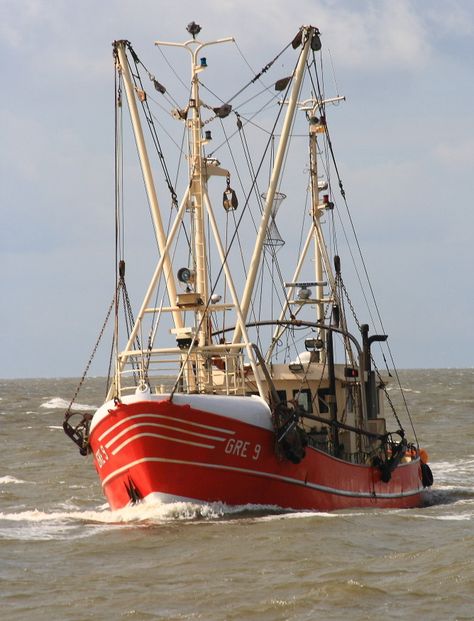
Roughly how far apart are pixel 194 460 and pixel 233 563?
3.89 metres

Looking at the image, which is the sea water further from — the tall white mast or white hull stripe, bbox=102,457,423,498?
the tall white mast

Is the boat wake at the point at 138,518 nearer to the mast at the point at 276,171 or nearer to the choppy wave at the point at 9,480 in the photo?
the mast at the point at 276,171

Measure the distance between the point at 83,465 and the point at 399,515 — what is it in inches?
738

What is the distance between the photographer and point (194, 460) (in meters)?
22.7

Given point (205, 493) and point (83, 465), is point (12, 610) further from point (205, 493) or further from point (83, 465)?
point (83, 465)

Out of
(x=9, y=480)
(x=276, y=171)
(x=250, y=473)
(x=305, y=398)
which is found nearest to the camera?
(x=250, y=473)

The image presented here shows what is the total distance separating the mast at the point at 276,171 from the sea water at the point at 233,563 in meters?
5.63

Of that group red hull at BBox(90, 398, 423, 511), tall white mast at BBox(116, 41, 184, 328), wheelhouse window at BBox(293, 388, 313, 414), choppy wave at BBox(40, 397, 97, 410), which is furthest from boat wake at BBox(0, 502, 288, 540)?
choppy wave at BBox(40, 397, 97, 410)

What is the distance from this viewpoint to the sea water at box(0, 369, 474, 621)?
16.1 meters

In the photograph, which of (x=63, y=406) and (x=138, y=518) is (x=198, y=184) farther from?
(x=63, y=406)

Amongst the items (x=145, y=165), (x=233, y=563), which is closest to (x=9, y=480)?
(x=145, y=165)

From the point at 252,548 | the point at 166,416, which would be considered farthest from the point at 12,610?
the point at 166,416

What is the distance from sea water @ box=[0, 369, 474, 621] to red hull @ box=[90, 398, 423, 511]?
0.38 m

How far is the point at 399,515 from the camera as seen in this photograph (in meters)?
25.9
